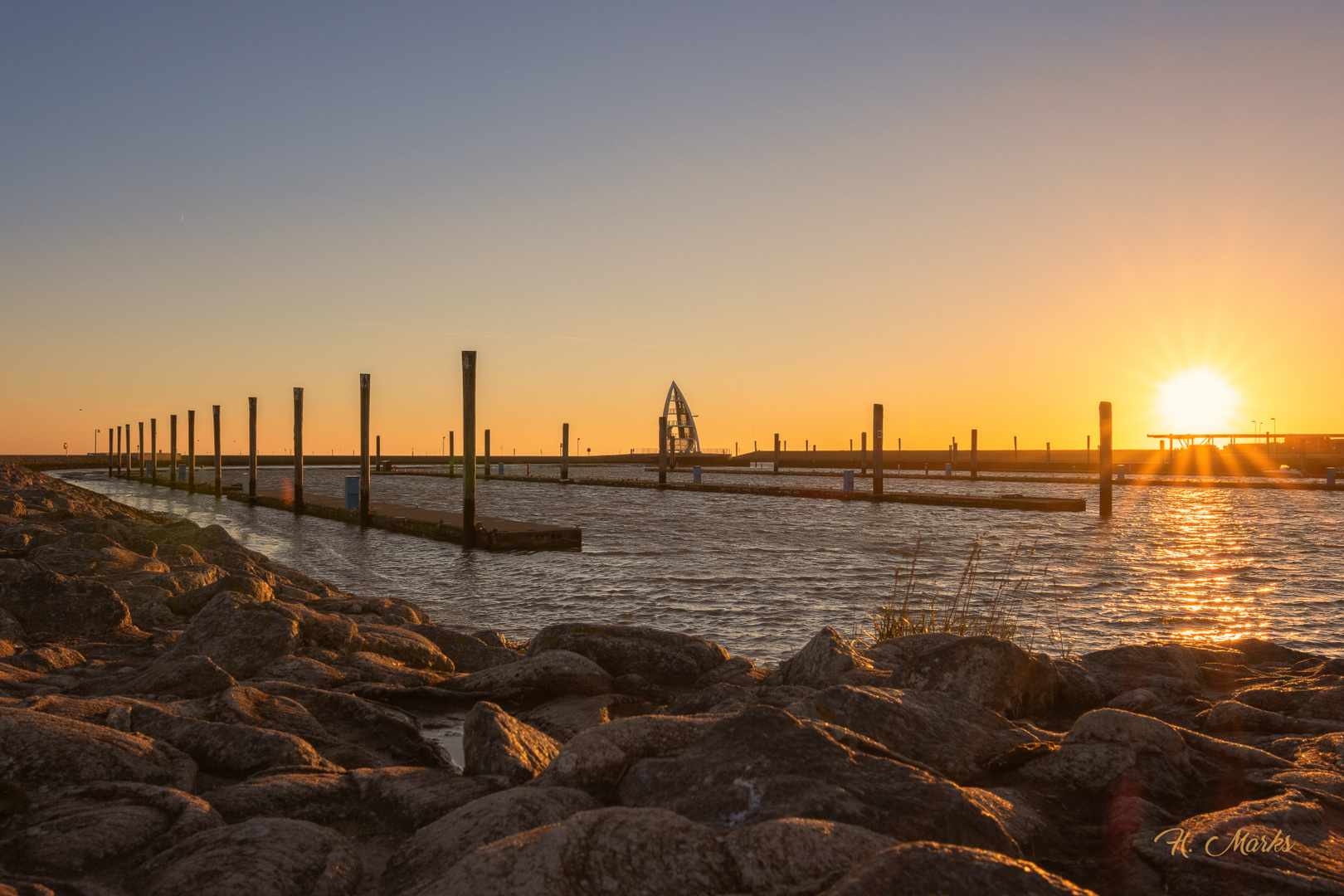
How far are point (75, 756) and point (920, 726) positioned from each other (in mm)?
3517

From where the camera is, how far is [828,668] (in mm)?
5777

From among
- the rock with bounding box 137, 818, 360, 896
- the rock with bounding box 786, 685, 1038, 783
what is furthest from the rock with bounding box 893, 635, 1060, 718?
the rock with bounding box 137, 818, 360, 896

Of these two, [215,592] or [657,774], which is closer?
[657,774]

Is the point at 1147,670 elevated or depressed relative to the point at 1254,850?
depressed

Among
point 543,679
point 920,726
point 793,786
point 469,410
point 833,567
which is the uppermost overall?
point 469,410

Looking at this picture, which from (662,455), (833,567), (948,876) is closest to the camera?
(948,876)

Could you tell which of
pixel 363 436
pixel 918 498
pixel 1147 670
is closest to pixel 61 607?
pixel 1147 670

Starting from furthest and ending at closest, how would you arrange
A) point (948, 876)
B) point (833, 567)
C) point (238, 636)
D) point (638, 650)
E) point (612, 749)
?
point (833, 567) < point (638, 650) < point (238, 636) < point (612, 749) < point (948, 876)

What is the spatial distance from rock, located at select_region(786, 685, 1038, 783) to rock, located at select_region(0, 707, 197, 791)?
268cm

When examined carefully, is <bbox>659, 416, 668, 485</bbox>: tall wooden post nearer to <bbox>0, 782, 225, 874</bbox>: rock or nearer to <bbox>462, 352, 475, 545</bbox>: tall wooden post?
<bbox>462, 352, 475, 545</bbox>: tall wooden post

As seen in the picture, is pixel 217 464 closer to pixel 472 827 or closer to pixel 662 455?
pixel 662 455

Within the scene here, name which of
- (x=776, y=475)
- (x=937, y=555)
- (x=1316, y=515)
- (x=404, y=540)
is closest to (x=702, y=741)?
(x=937, y=555)

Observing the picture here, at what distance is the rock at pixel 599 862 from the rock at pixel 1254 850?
1502 millimetres

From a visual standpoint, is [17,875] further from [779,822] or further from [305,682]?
[305,682]
